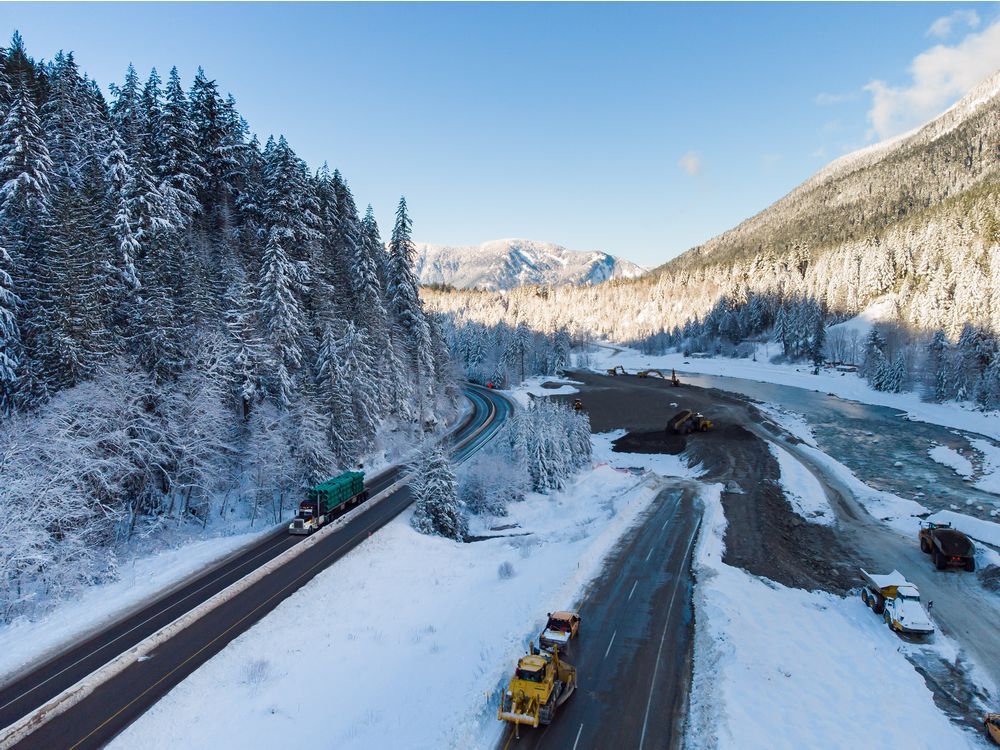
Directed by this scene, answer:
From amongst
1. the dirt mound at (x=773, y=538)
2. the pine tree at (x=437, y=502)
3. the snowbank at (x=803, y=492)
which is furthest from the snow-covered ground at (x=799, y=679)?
the pine tree at (x=437, y=502)

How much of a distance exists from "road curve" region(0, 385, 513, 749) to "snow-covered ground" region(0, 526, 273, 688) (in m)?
0.73

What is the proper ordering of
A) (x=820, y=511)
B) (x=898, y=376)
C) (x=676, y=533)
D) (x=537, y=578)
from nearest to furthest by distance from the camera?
(x=537, y=578)
(x=676, y=533)
(x=820, y=511)
(x=898, y=376)

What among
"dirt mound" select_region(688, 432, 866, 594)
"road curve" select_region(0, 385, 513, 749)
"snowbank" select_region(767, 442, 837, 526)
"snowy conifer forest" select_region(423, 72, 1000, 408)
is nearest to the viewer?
"road curve" select_region(0, 385, 513, 749)

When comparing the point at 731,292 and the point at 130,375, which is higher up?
the point at 731,292

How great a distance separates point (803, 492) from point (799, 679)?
3134cm

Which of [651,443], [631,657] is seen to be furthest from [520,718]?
[651,443]

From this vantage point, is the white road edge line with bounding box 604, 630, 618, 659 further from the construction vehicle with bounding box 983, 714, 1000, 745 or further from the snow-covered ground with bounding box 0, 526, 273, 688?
the snow-covered ground with bounding box 0, 526, 273, 688

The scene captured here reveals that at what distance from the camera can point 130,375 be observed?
3128cm

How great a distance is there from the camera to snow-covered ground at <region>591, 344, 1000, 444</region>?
70694mm

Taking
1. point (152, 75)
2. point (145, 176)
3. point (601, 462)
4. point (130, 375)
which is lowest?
point (601, 462)

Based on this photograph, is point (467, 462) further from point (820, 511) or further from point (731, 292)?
point (731, 292)

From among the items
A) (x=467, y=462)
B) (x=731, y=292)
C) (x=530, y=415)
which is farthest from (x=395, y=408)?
(x=731, y=292)

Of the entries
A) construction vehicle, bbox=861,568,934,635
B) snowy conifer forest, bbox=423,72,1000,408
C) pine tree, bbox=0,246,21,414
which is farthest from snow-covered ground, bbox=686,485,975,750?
snowy conifer forest, bbox=423,72,1000,408

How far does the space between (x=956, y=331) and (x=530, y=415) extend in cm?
9326
